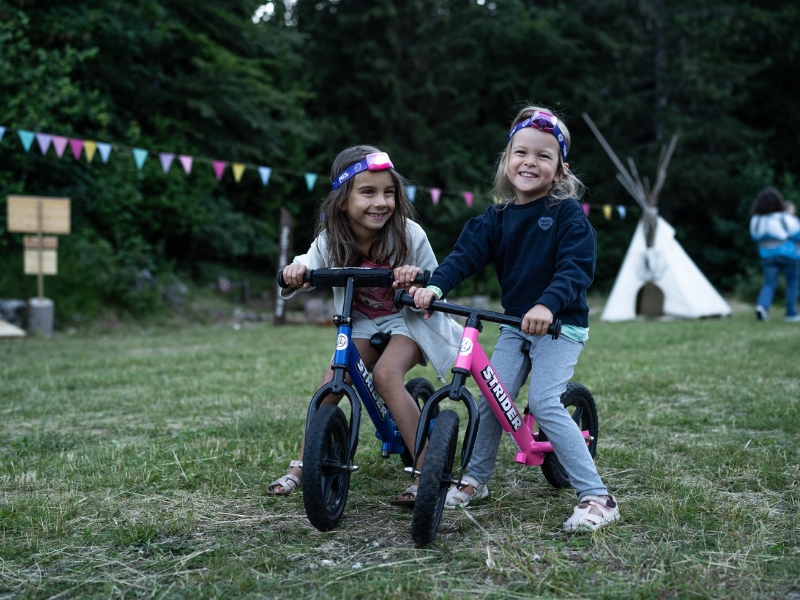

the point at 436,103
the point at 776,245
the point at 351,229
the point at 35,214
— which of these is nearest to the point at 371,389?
the point at 351,229

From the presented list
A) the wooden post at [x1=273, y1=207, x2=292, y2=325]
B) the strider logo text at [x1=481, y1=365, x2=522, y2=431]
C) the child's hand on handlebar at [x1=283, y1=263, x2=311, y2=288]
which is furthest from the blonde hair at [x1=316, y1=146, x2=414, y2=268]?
the wooden post at [x1=273, y1=207, x2=292, y2=325]

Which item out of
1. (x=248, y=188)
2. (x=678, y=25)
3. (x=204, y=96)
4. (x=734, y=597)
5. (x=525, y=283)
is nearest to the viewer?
(x=734, y=597)

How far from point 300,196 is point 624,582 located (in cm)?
2014

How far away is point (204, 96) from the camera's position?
1606cm

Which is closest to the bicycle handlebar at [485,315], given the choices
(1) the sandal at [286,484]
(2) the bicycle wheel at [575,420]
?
(2) the bicycle wheel at [575,420]

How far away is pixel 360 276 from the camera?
278cm

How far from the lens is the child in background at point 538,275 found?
272 cm

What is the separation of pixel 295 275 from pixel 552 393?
1011mm

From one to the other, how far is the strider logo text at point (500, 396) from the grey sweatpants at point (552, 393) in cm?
7

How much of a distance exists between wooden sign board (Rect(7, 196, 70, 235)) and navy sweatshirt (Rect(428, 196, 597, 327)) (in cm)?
953

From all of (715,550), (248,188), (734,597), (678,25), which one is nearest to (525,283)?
(715,550)

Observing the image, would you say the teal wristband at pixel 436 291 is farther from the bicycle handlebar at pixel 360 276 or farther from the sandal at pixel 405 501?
the sandal at pixel 405 501

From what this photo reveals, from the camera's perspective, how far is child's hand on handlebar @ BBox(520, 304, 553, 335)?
2.52 m

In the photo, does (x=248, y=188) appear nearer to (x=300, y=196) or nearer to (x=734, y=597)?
(x=300, y=196)
